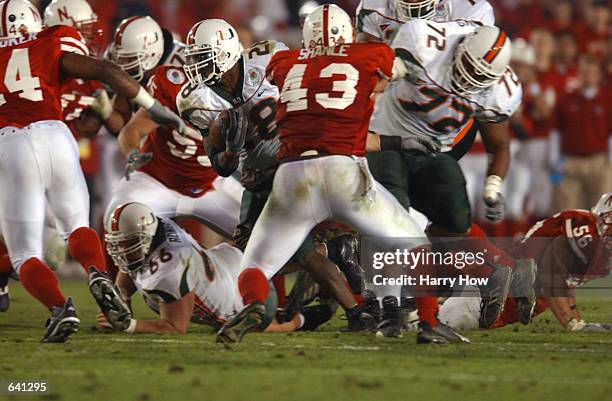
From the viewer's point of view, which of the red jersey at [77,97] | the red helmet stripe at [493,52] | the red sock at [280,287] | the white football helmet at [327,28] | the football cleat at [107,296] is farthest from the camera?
the red jersey at [77,97]

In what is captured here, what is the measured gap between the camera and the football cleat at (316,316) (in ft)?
20.4

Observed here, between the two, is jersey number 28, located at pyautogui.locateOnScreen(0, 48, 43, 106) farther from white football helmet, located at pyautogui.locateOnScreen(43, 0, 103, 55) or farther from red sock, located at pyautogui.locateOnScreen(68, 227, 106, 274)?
white football helmet, located at pyautogui.locateOnScreen(43, 0, 103, 55)

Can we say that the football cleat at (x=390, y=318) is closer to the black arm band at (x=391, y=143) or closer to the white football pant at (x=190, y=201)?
the black arm band at (x=391, y=143)

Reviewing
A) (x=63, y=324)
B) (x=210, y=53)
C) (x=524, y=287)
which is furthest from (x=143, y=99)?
(x=524, y=287)

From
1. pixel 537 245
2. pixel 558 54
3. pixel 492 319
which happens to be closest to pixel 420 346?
pixel 492 319

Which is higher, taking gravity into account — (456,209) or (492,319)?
(456,209)

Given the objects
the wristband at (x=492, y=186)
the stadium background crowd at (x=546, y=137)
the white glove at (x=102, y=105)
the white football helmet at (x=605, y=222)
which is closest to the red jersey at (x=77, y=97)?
the white glove at (x=102, y=105)

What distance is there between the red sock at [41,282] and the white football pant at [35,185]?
0.25 feet

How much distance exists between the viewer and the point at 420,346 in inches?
205

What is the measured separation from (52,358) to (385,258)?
63.8 inches

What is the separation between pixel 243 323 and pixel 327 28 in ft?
4.68

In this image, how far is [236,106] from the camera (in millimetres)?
5820

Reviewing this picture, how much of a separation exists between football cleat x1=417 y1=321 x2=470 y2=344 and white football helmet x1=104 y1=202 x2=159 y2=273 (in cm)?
143

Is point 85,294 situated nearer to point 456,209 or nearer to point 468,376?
point 456,209
